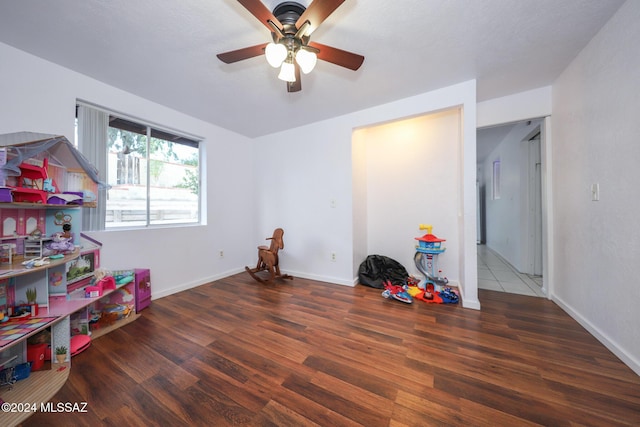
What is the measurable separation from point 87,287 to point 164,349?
932mm

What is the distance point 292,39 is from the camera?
143cm

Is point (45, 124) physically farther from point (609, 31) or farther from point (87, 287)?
point (609, 31)

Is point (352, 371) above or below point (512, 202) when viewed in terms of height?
below

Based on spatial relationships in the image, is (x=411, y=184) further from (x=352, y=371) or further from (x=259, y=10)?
(x=259, y=10)

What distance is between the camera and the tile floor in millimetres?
2848

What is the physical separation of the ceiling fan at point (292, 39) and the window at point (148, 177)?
1994 millimetres

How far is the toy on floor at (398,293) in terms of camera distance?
2514 mm

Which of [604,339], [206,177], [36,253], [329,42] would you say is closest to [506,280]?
[604,339]

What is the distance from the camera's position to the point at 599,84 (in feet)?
5.61

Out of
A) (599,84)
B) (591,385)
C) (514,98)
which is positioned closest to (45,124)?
(591,385)

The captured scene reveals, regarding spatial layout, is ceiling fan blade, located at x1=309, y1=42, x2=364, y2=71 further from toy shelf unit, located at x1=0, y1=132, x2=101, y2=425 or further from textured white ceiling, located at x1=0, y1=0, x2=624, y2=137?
toy shelf unit, located at x1=0, y1=132, x2=101, y2=425

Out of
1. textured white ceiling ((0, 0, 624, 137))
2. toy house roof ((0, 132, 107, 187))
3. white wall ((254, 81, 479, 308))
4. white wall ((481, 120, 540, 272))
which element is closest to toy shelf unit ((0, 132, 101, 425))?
toy house roof ((0, 132, 107, 187))

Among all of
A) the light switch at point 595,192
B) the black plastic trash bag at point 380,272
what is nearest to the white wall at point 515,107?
the light switch at point 595,192

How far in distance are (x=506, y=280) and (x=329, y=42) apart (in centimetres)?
410
